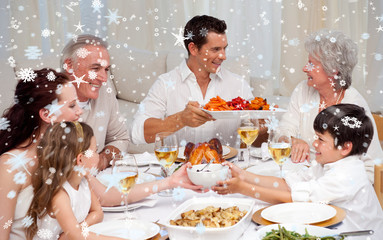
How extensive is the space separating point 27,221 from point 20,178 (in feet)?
0.30

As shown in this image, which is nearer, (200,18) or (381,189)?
(381,189)

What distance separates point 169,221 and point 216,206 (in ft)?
0.45

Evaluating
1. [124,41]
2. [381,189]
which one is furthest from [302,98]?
[124,41]

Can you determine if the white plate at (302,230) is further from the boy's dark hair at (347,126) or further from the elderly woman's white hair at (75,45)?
the elderly woman's white hair at (75,45)

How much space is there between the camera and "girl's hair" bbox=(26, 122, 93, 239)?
93 centimetres

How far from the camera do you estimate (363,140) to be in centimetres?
122

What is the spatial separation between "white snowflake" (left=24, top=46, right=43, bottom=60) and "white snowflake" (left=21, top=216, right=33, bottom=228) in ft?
6.83

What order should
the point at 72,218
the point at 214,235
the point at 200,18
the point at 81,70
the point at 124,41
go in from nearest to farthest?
the point at 214,235
the point at 72,218
the point at 81,70
the point at 200,18
the point at 124,41

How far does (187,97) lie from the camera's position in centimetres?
219

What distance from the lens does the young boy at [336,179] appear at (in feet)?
3.55

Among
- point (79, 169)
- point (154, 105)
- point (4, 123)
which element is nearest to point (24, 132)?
point (4, 123)

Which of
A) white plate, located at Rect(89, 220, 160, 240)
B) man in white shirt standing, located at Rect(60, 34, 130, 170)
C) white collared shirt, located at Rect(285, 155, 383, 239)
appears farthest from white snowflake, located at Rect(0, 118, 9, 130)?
white collared shirt, located at Rect(285, 155, 383, 239)

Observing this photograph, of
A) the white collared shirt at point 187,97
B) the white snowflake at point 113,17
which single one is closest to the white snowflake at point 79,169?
the white collared shirt at point 187,97

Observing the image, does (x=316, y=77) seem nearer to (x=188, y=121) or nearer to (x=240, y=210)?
(x=188, y=121)
